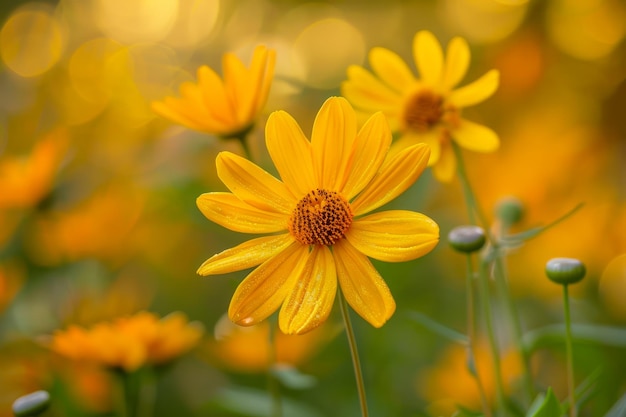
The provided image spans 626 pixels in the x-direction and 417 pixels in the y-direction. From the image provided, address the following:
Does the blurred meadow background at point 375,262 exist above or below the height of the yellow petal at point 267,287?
above

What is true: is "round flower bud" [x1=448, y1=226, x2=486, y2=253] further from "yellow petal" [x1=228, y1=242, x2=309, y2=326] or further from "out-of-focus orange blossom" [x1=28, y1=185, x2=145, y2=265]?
"out-of-focus orange blossom" [x1=28, y1=185, x2=145, y2=265]

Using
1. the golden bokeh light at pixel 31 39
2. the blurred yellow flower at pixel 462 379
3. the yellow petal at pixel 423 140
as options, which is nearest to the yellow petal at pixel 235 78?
the yellow petal at pixel 423 140

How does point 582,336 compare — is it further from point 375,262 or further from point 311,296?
point 311,296

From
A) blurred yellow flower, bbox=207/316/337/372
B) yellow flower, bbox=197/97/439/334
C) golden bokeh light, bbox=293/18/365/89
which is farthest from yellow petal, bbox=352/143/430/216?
golden bokeh light, bbox=293/18/365/89

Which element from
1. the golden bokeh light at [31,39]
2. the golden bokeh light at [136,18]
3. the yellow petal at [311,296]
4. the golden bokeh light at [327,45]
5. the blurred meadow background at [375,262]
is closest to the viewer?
the yellow petal at [311,296]

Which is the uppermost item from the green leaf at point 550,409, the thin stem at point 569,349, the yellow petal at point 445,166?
the yellow petal at point 445,166

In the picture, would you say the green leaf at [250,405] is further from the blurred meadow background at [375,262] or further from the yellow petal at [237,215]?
the yellow petal at [237,215]
